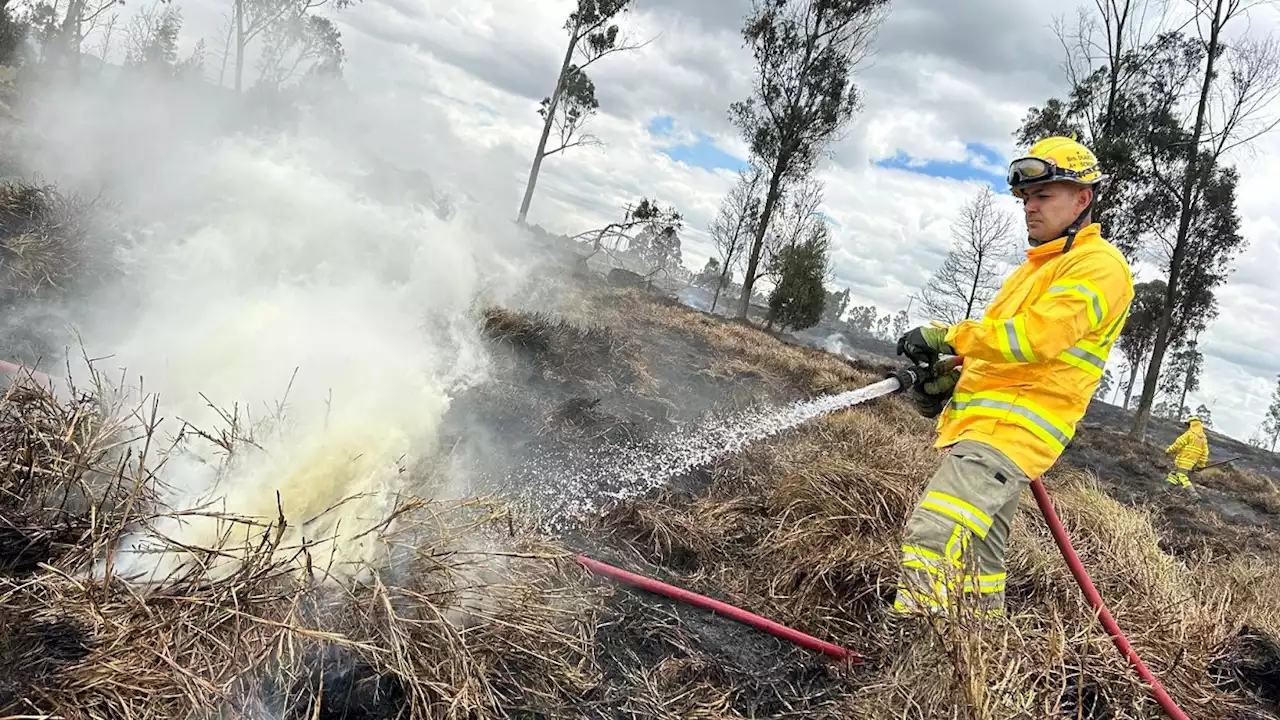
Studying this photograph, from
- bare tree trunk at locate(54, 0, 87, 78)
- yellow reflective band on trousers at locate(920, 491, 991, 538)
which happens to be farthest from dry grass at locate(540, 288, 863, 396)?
bare tree trunk at locate(54, 0, 87, 78)

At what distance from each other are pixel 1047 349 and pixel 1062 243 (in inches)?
24.1

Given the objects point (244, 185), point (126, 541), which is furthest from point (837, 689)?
point (244, 185)

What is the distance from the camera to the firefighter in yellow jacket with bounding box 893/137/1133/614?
247 centimetres

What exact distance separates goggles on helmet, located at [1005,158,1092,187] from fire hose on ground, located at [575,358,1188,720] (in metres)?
0.95

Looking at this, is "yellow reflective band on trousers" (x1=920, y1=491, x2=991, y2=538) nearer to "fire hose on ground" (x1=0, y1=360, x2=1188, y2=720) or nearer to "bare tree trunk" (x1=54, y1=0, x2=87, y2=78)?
"fire hose on ground" (x1=0, y1=360, x2=1188, y2=720)

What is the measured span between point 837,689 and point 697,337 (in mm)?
9437

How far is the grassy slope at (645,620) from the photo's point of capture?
1.75 meters

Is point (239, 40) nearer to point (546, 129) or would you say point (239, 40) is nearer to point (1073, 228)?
point (546, 129)

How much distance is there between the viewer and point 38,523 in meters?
1.94

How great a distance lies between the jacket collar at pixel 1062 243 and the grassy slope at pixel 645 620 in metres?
1.48

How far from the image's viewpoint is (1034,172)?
2.77m

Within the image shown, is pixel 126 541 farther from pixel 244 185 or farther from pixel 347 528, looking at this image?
pixel 244 185

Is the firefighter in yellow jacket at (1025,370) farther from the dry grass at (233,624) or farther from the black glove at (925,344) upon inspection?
the dry grass at (233,624)

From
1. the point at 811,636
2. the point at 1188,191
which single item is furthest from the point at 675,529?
the point at 1188,191
